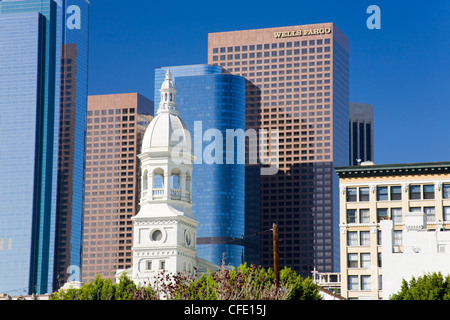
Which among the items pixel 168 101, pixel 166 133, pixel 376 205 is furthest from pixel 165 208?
pixel 376 205

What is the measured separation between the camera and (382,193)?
118062mm

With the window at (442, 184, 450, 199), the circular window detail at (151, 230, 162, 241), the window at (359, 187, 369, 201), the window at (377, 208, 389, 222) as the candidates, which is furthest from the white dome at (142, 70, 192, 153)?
the window at (442, 184, 450, 199)

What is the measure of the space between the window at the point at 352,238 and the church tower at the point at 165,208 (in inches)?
755

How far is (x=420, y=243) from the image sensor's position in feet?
309

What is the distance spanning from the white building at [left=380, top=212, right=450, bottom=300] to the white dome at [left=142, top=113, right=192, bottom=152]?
31631 millimetres

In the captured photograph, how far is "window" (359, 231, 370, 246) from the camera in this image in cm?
11694

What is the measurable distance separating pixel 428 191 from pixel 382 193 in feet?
18.2

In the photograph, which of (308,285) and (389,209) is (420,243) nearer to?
(308,285)

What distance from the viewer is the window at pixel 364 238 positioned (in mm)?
116938

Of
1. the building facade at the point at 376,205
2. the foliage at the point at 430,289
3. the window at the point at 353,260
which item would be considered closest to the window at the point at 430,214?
the building facade at the point at 376,205

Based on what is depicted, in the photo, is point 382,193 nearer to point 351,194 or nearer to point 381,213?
A: point 381,213

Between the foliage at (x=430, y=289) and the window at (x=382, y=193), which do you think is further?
the window at (x=382, y=193)

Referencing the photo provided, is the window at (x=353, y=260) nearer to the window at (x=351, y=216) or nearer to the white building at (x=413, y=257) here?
the window at (x=351, y=216)
